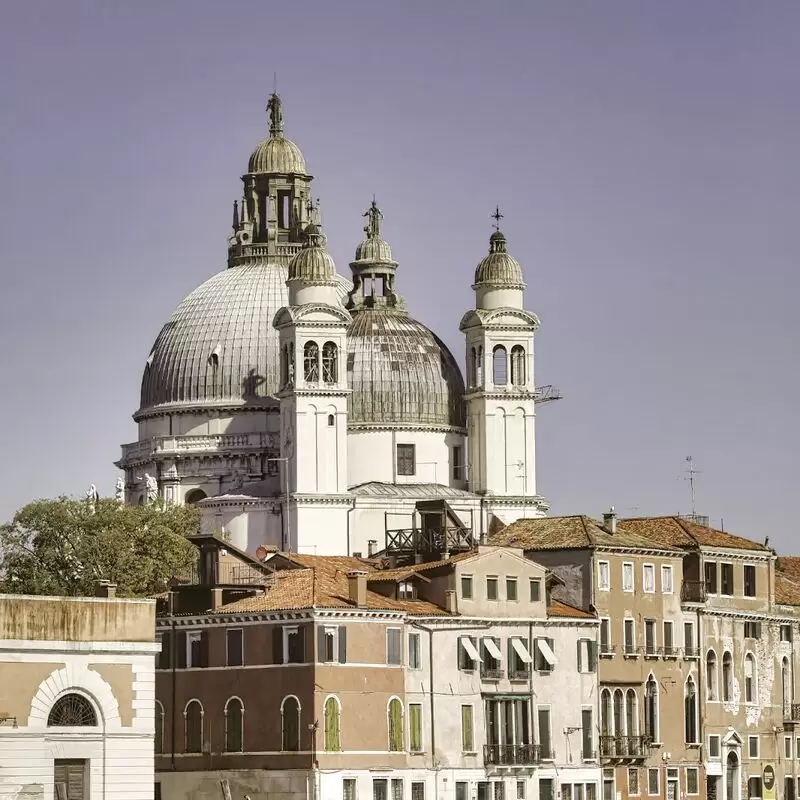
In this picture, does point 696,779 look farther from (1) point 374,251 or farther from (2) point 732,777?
(1) point 374,251

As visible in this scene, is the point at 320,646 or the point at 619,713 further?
the point at 619,713

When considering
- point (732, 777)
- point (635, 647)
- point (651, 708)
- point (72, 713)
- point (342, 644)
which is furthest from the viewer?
point (732, 777)

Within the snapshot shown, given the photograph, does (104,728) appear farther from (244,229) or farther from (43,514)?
(244,229)

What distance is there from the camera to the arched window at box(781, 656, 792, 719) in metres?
111

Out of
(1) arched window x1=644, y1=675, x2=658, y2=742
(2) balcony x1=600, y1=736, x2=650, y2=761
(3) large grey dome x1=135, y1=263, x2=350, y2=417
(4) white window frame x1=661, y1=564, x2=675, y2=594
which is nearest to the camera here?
(2) balcony x1=600, y1=736, x2=650, y2=761

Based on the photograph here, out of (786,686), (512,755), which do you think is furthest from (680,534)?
(512,755)

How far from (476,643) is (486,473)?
162 ft

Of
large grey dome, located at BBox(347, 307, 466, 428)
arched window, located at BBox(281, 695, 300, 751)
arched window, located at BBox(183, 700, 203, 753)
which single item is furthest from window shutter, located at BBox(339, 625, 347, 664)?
large grey dome, located at BBox(347, 307, 466, 428)

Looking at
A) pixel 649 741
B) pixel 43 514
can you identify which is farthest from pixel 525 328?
pixel 649 741

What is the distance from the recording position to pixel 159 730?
93.5 meters

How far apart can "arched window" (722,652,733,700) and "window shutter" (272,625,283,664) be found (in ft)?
73.1

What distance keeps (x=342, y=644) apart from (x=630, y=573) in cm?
1502

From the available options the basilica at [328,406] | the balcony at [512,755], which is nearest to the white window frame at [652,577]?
the balcony at [512,755]

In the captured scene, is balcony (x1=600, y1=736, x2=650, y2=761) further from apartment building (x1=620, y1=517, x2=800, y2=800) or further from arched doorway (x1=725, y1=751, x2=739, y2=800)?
arched doorway (x1=725, y1=751, x2=739, y2=800)
